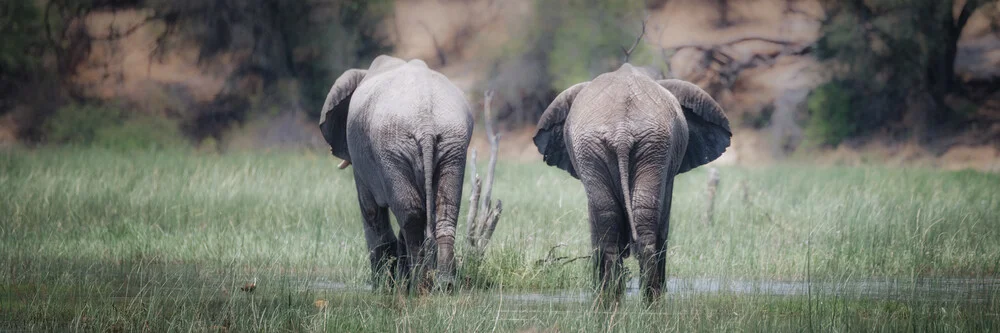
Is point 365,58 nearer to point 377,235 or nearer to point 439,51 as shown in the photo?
point 439,51

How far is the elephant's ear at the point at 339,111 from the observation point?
8008 mm

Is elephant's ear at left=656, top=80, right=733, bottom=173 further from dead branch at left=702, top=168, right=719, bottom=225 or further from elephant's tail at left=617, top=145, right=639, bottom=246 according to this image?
dead branch at left=702, top=168, right=719, bottom=225

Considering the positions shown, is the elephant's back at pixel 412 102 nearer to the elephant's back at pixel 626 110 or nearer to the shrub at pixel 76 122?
the elephant's back at pixel 626 110

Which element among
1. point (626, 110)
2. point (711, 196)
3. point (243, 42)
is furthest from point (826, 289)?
point (243, 42)

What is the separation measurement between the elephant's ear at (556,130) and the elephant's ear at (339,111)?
1.35 meters

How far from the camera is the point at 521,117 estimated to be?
2941cm

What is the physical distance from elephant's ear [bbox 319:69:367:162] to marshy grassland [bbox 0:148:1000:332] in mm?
854

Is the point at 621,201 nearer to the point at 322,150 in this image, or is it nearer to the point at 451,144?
the point at 451,144

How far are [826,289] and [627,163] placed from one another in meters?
2.04

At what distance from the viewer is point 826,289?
7.73 meters

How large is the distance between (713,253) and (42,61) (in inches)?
928

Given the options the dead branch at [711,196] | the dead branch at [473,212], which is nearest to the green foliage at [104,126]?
the dead branch at [711,196]

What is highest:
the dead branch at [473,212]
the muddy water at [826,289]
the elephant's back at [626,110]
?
the elephant's back at [626,110]

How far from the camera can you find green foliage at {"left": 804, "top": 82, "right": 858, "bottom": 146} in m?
27.4
